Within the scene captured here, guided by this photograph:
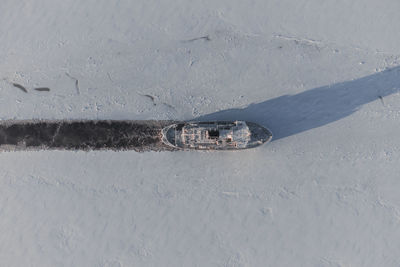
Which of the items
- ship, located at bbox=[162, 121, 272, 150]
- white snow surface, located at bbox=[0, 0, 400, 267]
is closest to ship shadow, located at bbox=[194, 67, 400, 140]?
white snow surface, located at bbox=[0, 0, 400, 267]

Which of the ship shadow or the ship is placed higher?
the ship shadow

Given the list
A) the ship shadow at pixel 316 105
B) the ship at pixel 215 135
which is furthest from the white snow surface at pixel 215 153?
the ship at pixel 215 135

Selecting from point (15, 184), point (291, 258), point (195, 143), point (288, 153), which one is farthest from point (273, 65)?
point (15, 184)

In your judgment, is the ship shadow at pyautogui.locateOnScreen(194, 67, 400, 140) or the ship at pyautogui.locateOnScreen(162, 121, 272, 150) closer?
the ship at pyautogui.locateOnScreen(162, 121, 272, 150)

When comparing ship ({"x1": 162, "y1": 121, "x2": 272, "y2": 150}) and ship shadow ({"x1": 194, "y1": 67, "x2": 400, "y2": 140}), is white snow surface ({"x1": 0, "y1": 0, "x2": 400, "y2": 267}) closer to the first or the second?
ship shadow ({"x1": 194, "y1": 67, "x2": 400, "y2": 140})

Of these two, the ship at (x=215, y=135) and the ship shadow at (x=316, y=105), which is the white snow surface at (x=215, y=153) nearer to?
the ship shadow at (x=316, y=105)
